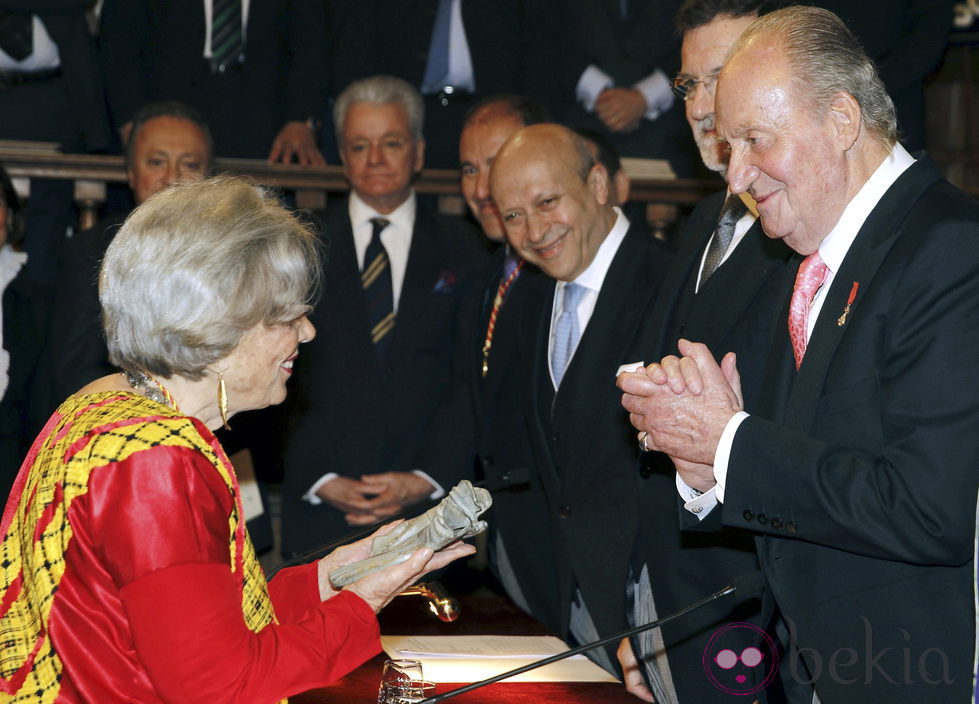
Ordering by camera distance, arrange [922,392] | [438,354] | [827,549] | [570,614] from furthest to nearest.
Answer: [438,354], [570,614], [827,549], [922,392]

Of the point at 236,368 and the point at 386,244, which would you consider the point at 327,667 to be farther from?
the point at 386,244

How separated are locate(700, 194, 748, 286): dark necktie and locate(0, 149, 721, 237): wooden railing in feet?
7.52

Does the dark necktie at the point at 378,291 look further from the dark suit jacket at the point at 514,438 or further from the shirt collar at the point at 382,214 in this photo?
the dark suit jacket at the point at 514,438


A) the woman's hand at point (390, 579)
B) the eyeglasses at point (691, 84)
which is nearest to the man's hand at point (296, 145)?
the eyeglasses at point (691, 84)

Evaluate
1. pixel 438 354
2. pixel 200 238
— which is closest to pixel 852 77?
pixel 200 238

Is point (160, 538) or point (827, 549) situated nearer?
point (160, 538)

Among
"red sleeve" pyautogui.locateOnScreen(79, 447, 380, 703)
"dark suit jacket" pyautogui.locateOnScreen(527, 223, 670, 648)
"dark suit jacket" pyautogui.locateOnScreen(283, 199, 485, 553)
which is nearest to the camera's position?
"red sleeve" pyautogui.locateOnScreen(79, 447, 380, 703)

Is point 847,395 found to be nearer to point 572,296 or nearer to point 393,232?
point 572,296

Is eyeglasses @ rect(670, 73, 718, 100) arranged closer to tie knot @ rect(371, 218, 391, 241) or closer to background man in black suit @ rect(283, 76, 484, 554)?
background man in black suit @ rect(283, 76, 484, 554)

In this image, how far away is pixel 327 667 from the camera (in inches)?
74.3

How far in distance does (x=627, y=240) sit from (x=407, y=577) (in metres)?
1.70

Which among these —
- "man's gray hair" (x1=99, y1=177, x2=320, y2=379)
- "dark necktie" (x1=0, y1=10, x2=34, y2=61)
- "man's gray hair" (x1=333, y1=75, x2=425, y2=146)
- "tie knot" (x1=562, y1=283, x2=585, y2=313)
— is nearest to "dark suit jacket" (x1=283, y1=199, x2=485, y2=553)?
"man's gray hair" (x1=333, y1=75, x2=425, y2=146)

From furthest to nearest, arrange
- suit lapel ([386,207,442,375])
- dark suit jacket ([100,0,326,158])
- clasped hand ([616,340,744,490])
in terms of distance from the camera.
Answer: dark suit jacket ([100,0,326,158]) < suit lapel ([386,207,442,375]) < clasped hand ([616,340,744,490])

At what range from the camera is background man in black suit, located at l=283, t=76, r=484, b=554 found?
3967mm
